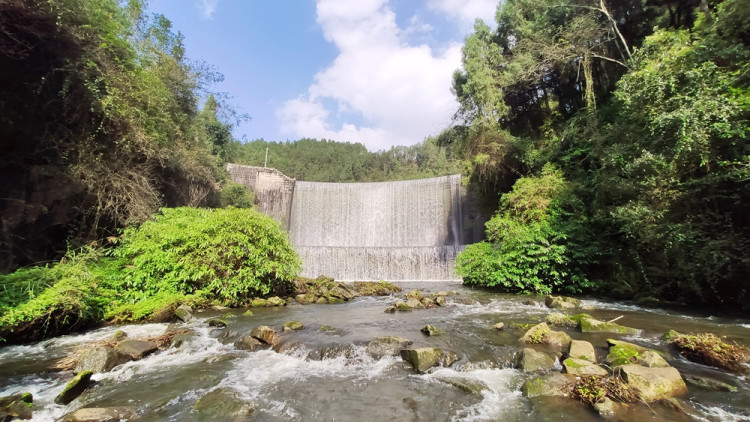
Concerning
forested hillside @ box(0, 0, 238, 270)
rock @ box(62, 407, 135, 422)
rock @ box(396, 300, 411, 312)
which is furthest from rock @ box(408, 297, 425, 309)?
forested hillside @ box(0, 0, 238, 270)

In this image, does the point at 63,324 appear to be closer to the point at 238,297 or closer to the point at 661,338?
the point at 238,297

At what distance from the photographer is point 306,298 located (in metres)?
10.8

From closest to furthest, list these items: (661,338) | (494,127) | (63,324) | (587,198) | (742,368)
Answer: (742,368)
(661,338)
(63,324)
(587,198)
(494,127)

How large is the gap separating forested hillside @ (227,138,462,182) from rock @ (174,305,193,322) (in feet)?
172

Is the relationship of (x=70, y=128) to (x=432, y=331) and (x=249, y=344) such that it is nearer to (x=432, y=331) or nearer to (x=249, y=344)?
(x=249, y=344)

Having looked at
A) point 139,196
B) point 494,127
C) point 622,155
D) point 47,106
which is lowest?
point 139,196

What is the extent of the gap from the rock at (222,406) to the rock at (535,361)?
335 cm

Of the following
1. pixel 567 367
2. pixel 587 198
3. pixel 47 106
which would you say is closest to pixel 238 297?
pixel 47 106

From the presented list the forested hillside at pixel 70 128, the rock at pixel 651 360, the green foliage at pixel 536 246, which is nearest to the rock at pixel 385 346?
the rock at pixel 651 360

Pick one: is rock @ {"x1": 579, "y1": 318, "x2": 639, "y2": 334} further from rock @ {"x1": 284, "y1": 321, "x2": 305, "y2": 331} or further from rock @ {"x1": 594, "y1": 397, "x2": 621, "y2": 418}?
rock @ {"x1": 284, "y1": 321, "x2": 305, "y2": 331}

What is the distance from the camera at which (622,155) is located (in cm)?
834

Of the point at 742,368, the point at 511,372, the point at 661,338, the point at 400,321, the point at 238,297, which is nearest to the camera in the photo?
the point at 742,368

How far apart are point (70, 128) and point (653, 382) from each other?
12094mm

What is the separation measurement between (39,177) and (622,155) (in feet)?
44.2
